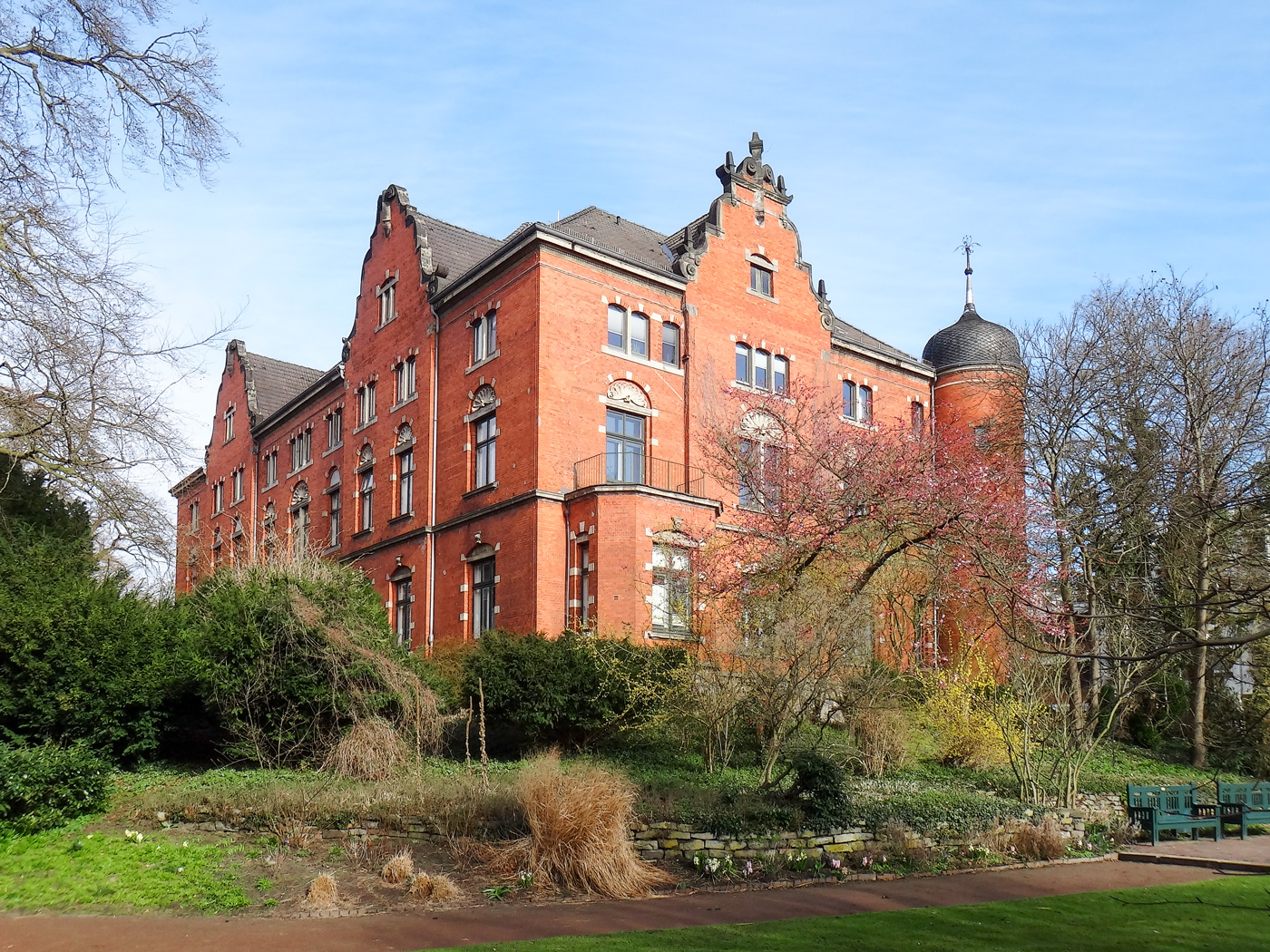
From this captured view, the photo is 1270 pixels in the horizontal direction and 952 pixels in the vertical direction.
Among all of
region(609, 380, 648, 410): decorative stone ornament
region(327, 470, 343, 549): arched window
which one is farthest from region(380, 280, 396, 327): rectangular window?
region(609, 380, 648, 410): decorative stone ornament

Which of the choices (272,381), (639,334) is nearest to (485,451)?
(639,334)

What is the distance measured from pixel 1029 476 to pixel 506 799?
19.6 m

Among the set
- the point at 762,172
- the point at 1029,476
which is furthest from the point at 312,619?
the point at 762,172

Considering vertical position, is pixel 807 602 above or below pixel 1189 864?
above

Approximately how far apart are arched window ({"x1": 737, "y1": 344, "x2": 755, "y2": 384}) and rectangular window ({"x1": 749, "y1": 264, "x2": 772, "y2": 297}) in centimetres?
199

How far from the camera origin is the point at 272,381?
51.8 metres

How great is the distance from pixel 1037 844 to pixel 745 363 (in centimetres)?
1842

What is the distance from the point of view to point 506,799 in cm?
1498

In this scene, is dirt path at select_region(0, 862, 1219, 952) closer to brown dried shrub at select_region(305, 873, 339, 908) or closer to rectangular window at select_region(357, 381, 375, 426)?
brown dried shrub at select_region(305, 873, 339, 908)

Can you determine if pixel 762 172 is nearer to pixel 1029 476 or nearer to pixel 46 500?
pixel 1029 476

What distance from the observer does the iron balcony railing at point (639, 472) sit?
28.4m

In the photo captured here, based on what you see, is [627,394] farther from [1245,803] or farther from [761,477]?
[1245,803]

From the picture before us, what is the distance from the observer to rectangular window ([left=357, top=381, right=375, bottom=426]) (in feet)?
122

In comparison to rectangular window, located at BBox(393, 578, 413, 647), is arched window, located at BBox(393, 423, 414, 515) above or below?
above
